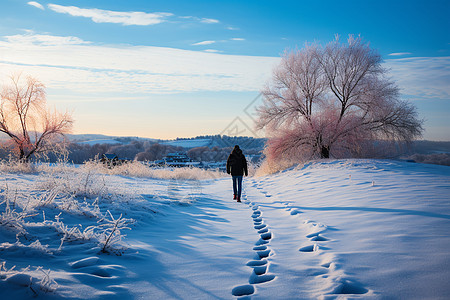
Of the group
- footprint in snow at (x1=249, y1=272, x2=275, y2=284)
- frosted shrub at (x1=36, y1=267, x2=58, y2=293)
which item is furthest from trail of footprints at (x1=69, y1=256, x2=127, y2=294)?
footprint in snow at (x1=249, y1=272, x2=275, y2=284)

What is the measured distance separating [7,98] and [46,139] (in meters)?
3.03

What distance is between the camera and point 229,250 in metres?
4.19

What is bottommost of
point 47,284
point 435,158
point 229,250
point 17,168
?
point 229,250

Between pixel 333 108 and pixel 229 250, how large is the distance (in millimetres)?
14719

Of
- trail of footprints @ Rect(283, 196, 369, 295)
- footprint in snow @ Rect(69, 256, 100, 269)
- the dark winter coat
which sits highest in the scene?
the dark winter coat

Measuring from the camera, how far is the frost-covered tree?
52.7ft

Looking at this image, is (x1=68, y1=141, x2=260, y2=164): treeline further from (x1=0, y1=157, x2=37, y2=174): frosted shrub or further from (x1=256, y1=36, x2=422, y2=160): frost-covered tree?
(x1=0, y1=157, x2=37, y2=174): frosted shrub

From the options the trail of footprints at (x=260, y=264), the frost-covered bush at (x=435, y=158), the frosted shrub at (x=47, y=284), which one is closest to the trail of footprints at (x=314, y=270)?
the trail of footprints at (x=260, y=264)

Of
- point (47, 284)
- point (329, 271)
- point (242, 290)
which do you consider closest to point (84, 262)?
point (47, 284)

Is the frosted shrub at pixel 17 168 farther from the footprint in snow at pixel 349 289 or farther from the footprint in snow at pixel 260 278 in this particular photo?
the footprint in snow at pixel 349 289

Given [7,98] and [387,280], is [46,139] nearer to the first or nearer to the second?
[7,98]

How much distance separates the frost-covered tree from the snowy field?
10.1 metres

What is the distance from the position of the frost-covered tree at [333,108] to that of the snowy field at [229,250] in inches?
397

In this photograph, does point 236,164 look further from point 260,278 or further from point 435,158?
point 435,158
